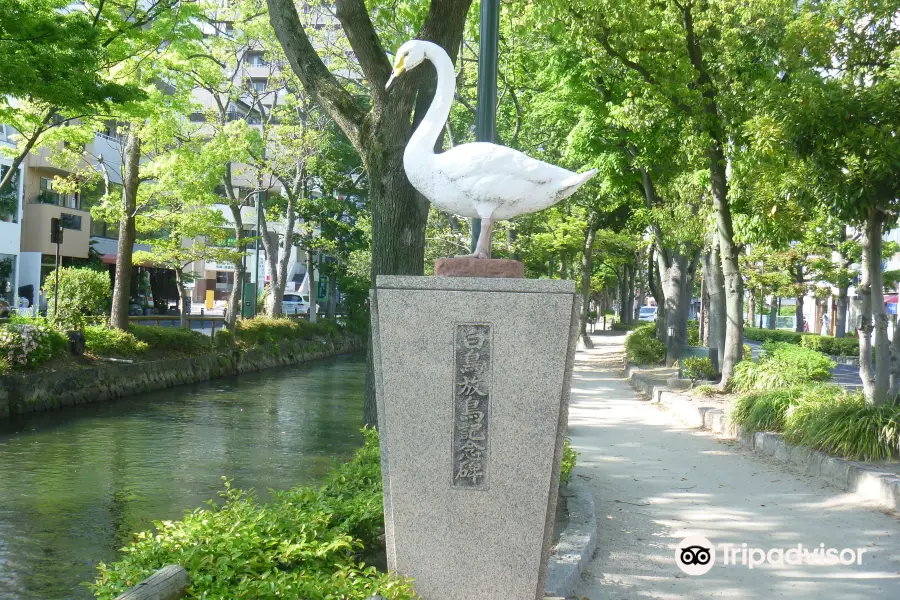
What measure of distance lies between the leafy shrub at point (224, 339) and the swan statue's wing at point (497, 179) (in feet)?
68.5

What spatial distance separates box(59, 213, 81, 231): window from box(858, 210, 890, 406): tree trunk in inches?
1222

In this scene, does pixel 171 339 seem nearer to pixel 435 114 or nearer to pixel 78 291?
pixel 78 291

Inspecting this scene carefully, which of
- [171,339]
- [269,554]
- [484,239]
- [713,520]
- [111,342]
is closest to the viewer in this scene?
[269,554]

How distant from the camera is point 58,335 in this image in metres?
17.3

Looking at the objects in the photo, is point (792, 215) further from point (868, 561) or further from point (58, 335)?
point (58, 335)

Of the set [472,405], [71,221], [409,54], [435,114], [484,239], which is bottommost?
[472,405]

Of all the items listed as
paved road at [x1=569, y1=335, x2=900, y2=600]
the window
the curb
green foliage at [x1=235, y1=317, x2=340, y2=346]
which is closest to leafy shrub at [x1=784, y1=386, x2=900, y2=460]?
the curb

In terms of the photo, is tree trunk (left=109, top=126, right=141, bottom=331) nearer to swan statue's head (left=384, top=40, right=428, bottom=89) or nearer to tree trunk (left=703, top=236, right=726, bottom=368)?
tree trunk (left=703, top=236, right=726, bottom=368)

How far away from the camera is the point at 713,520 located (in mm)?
7535

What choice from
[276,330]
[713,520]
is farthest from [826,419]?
[276,330]

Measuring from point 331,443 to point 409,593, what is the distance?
30.4 ft

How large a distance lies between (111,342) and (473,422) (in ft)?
54.9

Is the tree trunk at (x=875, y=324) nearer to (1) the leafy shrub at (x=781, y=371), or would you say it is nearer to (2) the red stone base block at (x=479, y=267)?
(1) the leafy shrub at (x=781, y=371)

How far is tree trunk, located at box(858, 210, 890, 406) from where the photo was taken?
10.3 meters
